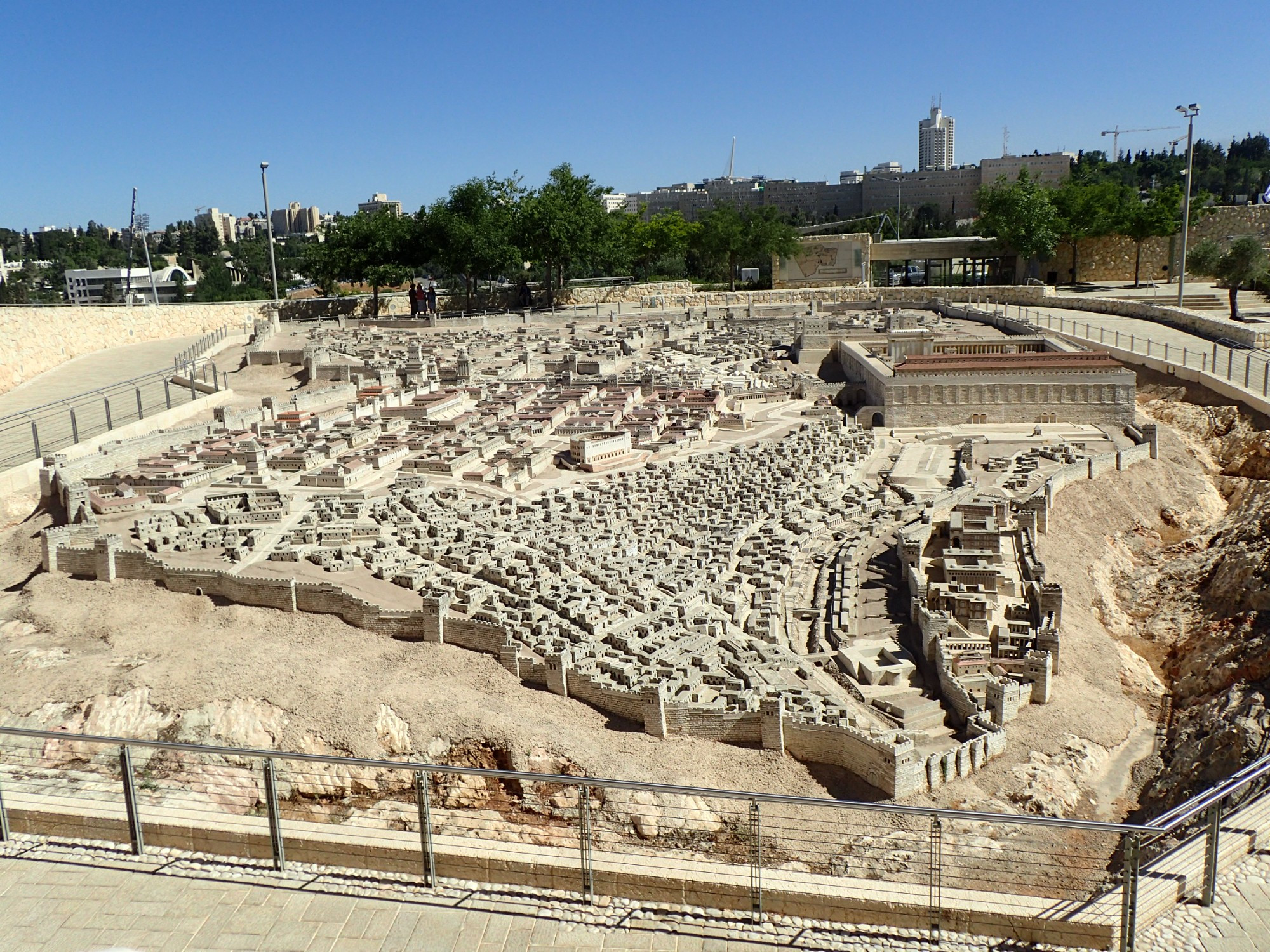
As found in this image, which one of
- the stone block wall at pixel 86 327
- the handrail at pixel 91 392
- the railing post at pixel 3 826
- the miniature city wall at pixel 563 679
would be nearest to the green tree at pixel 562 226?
the stone block wall at pixel 86 327

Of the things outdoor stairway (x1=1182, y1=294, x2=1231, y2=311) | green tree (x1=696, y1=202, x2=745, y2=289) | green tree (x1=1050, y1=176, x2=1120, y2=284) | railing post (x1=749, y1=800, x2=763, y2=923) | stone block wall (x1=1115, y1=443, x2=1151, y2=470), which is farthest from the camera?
green tree (x1=696, y1=202, x2=745, y2=289)

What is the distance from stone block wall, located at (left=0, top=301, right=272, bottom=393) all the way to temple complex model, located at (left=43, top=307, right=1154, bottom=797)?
585 cm

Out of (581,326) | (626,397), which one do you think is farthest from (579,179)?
(626,397)

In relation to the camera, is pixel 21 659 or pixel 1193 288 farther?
pixel 1193 288

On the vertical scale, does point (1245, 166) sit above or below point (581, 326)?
above

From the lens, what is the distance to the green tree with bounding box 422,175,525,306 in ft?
152

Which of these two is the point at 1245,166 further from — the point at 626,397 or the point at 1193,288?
the point at 626,397

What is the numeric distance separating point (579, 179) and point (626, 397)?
924 inches

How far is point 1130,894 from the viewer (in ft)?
18.4

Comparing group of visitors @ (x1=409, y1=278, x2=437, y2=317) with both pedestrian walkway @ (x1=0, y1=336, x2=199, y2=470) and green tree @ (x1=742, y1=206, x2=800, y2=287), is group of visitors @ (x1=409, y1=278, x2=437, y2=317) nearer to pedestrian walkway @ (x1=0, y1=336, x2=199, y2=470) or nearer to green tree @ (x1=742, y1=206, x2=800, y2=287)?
pedestrian walkway @ (x1=0, y1=336, x2=199, y2=470)

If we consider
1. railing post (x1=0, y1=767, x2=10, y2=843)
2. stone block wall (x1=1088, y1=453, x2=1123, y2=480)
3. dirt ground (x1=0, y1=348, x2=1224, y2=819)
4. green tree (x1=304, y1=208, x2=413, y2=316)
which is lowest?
dirt ground (x1=0, y1=348, x2=1224, y2=819)

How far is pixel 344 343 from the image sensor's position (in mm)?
39844

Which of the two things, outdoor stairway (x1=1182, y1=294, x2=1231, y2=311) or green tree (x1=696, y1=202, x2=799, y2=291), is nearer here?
outdoor stairway (x1=1182, y1=294, x2=1231, y2=311)

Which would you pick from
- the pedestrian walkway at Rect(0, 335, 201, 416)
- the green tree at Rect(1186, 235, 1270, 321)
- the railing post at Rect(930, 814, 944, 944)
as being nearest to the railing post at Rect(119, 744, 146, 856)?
the railing post at Rect(930, 814, 944, 944)
